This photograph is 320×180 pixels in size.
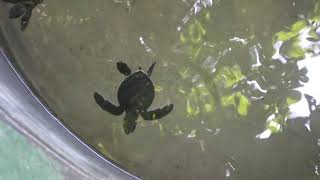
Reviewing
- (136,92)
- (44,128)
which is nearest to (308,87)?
(136,92)

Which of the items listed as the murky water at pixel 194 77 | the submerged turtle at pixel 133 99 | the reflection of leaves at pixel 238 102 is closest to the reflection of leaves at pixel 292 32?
the murky water at pixel 194 77

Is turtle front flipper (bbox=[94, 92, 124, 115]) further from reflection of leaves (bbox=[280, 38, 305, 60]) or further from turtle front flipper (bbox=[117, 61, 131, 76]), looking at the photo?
reflection of leaves (bbox=[280, 38, 305, 60])

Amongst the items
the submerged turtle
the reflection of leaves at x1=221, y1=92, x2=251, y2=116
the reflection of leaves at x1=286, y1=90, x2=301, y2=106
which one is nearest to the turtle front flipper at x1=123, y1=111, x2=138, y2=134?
the submerged turtle

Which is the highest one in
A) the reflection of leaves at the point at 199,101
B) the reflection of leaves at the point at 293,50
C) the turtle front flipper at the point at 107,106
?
the turtle front flipper at the point at 107,106

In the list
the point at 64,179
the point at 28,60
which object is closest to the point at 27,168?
the point at 64,179

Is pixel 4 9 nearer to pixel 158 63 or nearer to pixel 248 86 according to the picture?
pixel 158 63

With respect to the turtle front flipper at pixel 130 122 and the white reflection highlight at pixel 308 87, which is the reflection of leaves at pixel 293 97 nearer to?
the white reflection highlight at pixel 308 87

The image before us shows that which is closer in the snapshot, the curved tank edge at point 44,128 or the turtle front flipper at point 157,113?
the curved tank edge at point 44,128
